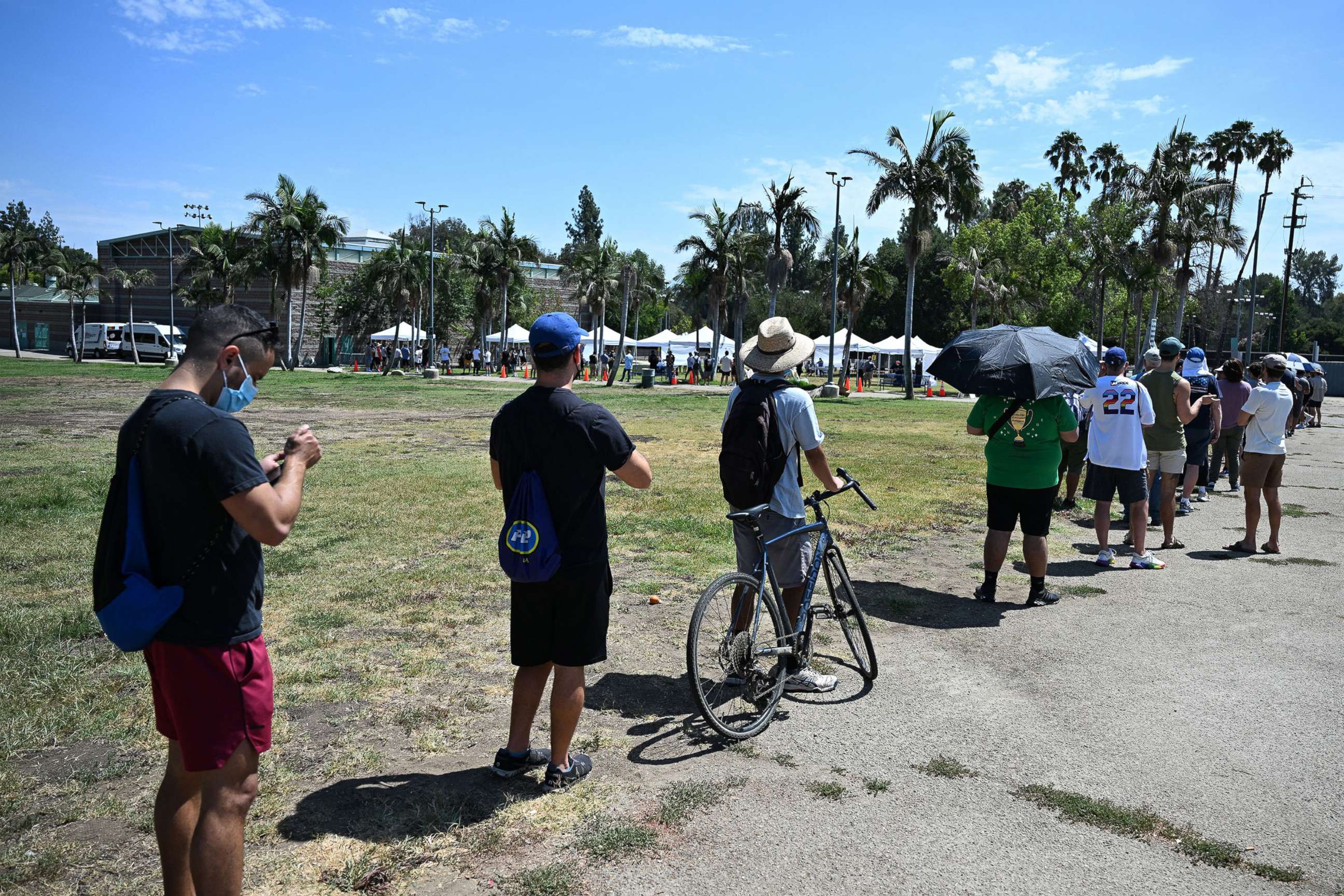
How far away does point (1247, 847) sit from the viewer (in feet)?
11.6

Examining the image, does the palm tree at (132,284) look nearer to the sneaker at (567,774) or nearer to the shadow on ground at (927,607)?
the shadow on ground at (927,607)

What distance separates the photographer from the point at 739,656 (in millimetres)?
4621

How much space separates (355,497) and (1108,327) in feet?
206

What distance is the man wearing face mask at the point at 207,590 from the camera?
8.10ft

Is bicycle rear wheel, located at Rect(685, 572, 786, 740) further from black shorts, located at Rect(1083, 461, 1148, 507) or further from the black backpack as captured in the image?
black shorts, located at Rect(1083, 461, 1148, 507)

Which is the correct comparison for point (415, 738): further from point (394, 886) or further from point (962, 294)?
point (962, 294)

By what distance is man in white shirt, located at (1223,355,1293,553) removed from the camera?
28.9ft

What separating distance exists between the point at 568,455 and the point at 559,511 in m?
0.22

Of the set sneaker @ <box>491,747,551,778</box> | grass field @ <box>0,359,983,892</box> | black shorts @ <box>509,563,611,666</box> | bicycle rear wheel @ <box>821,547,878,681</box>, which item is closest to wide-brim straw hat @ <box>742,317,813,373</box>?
bicycle rear wheel @ <box>821,547,878,681</box>

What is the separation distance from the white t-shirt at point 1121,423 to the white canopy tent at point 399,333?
53678mm

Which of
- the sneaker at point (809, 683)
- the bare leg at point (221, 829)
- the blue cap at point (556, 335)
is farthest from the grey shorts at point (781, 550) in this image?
the bare leg at point (221, 829)

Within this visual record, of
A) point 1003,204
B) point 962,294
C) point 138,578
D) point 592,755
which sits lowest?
point 592,755

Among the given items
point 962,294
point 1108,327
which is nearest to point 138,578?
point 962,294

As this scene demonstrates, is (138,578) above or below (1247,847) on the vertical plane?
above
